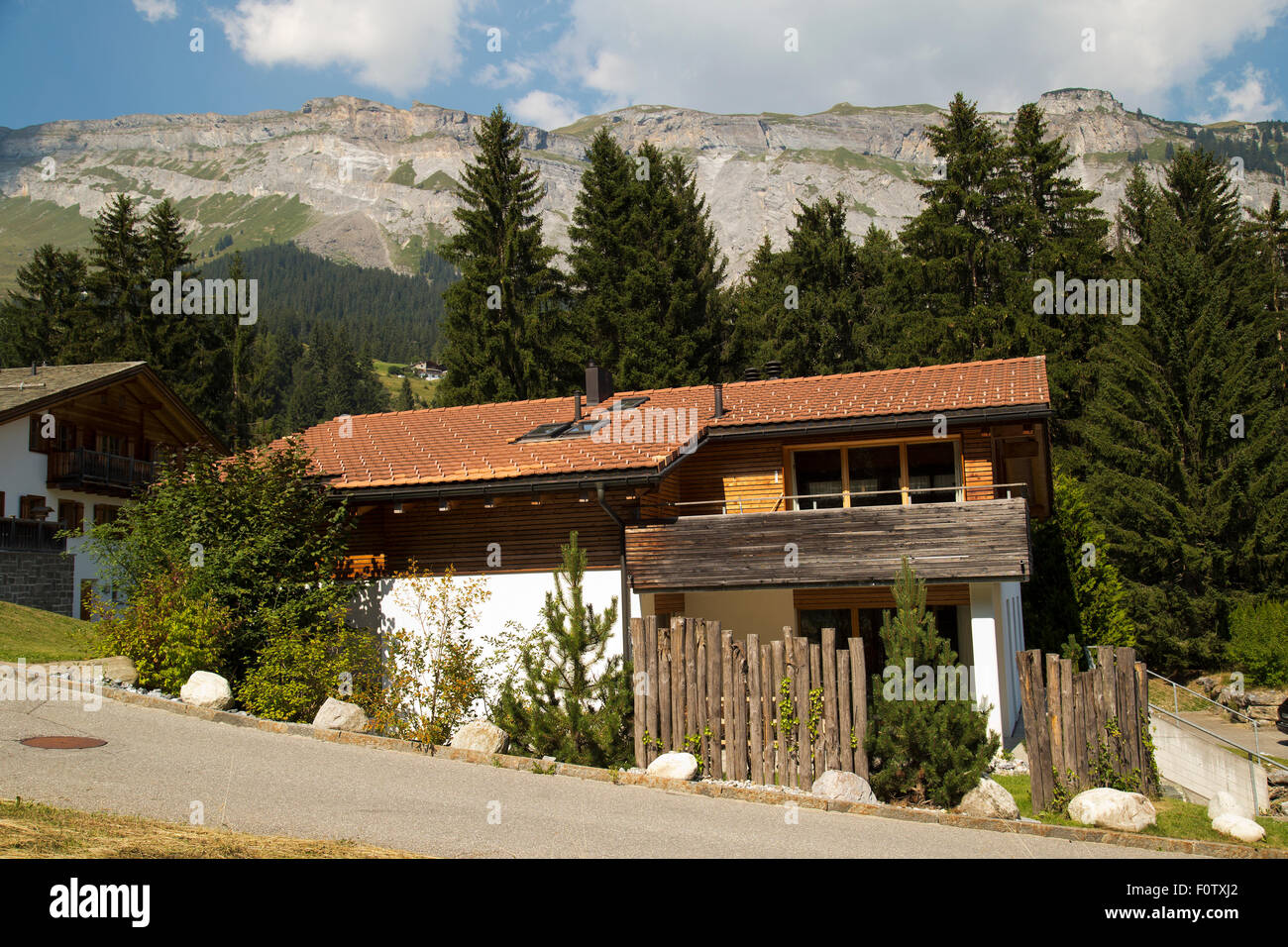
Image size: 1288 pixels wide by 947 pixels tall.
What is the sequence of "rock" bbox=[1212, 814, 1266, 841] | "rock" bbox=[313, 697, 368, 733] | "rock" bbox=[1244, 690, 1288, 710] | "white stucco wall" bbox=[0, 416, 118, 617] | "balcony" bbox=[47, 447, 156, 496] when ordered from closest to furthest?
"rock" bbox=[1212, 814, 1266, 841] → "rock" bbox=[313, 697, 368, 733] → "rock" bbox=[1244, 690, 1288, 710] → "white stucco wall" bbox=[0, 416, 118, 617] → "balcony" bbox=[47, 447, 156, 496]

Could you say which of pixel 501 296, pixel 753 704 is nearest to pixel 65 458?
pixel 501 296

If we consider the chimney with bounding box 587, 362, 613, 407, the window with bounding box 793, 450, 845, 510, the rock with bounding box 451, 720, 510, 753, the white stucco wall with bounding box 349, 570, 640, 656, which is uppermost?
the chimney with bounding box 587, 362, 613, 407

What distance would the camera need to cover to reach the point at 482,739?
12.1 metres

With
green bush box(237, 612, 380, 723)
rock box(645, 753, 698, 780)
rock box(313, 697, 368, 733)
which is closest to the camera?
rock box(645, 753, 698, 780)

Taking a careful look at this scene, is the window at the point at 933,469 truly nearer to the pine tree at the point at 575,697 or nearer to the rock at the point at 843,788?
the pine tree at the point at 575,697

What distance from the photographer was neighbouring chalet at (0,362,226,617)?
2700cm

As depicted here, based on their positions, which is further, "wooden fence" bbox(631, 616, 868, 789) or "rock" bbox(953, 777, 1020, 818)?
"wooden fence" bbox(631, 616, 868, 789)

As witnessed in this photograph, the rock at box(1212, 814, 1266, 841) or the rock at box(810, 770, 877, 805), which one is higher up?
the rock at box(810, 770, 877, 805)

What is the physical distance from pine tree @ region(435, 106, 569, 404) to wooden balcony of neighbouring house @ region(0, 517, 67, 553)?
12724 millimetres

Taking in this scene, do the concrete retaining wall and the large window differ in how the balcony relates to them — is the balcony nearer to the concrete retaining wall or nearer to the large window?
the large window

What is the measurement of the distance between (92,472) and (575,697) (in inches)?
1001

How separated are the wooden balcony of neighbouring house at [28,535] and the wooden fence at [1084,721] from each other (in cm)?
2473

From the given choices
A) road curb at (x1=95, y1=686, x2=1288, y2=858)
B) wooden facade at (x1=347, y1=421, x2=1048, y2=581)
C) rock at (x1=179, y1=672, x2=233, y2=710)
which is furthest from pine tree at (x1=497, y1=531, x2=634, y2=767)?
rock at (x1=179, y1=672, x2=233, y2=710)
